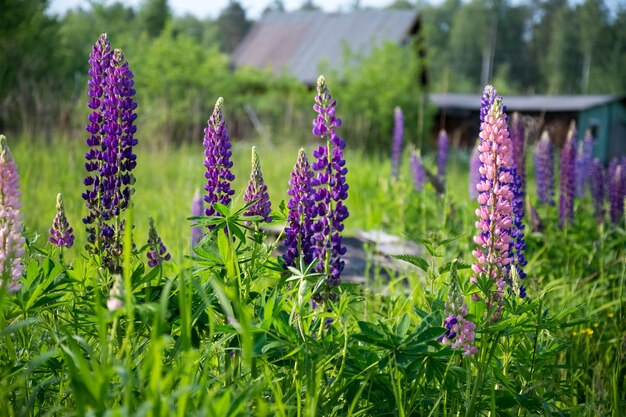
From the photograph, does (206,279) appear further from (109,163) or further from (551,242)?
(551,242)

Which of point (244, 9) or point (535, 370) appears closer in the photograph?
point (535, 370)

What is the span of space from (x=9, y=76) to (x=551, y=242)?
1271 cm

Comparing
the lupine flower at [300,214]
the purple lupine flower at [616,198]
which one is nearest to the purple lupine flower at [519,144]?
the purple lupine flower at [616,198]

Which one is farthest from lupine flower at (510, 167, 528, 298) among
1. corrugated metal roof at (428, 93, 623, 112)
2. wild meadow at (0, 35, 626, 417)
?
corrugated metal roof at (428, 93, 623, 112)

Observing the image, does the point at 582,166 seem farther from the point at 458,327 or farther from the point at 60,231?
the point at 60,231

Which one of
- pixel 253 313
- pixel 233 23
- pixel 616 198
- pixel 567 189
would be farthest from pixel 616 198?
pixel 233 23

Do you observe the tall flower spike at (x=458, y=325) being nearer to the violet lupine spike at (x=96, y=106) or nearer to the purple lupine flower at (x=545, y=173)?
the violet lupine spike at (x=96, y=106)

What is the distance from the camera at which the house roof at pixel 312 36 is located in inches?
1125

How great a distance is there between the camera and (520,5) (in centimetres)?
7588

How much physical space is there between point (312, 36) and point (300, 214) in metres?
30.1

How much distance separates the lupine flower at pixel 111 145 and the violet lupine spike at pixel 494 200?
48.8 inches

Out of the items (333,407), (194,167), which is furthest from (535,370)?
(194,167)

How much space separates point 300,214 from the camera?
7.40ft

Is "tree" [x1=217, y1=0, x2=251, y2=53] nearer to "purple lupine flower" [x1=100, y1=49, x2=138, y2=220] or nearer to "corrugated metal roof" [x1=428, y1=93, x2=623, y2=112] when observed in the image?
"corrugated metal roof" [x1=428, y1=93, x2=623, y2=112]
